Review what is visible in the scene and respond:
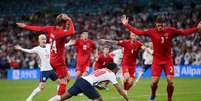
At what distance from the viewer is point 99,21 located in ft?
166

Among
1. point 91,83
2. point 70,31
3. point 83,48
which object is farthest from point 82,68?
point 91,83

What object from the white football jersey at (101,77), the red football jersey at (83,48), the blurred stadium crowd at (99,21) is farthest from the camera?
the blurred stadium crowd at (99,21)

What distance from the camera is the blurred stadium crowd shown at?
4400cm

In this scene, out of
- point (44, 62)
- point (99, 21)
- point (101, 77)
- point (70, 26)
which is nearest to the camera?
point (101, 77)

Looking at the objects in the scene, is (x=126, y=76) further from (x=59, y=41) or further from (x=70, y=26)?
(x=70, y=26)

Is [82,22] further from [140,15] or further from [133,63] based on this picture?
[133,63]

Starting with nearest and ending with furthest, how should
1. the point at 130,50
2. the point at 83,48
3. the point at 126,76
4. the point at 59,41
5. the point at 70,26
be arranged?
the point at 70,26, the point at 59,41, the point at 126,76, the point at 130,50, the point at 83,48

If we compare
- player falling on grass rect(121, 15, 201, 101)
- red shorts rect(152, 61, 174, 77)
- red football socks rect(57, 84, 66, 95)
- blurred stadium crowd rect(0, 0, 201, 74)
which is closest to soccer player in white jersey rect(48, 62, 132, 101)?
red football socks rect(57, 84, 66, 95)

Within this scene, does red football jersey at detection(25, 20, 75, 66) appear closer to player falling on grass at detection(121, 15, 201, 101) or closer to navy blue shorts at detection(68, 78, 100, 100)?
navy blue shorts at detection(68, 78, 100, 100)

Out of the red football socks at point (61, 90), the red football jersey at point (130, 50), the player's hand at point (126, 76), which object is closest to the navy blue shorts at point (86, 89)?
the red football socks at point (61, 90)

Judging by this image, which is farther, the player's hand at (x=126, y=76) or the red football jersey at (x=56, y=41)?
the player's hand at (x=126, y=76)

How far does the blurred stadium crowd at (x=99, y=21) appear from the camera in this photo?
A: 4400 centimetres

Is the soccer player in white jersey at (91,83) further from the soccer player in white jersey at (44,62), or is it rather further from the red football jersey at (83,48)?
the red football jersey at (83,48)

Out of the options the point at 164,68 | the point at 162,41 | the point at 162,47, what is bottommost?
the point at 164,68
